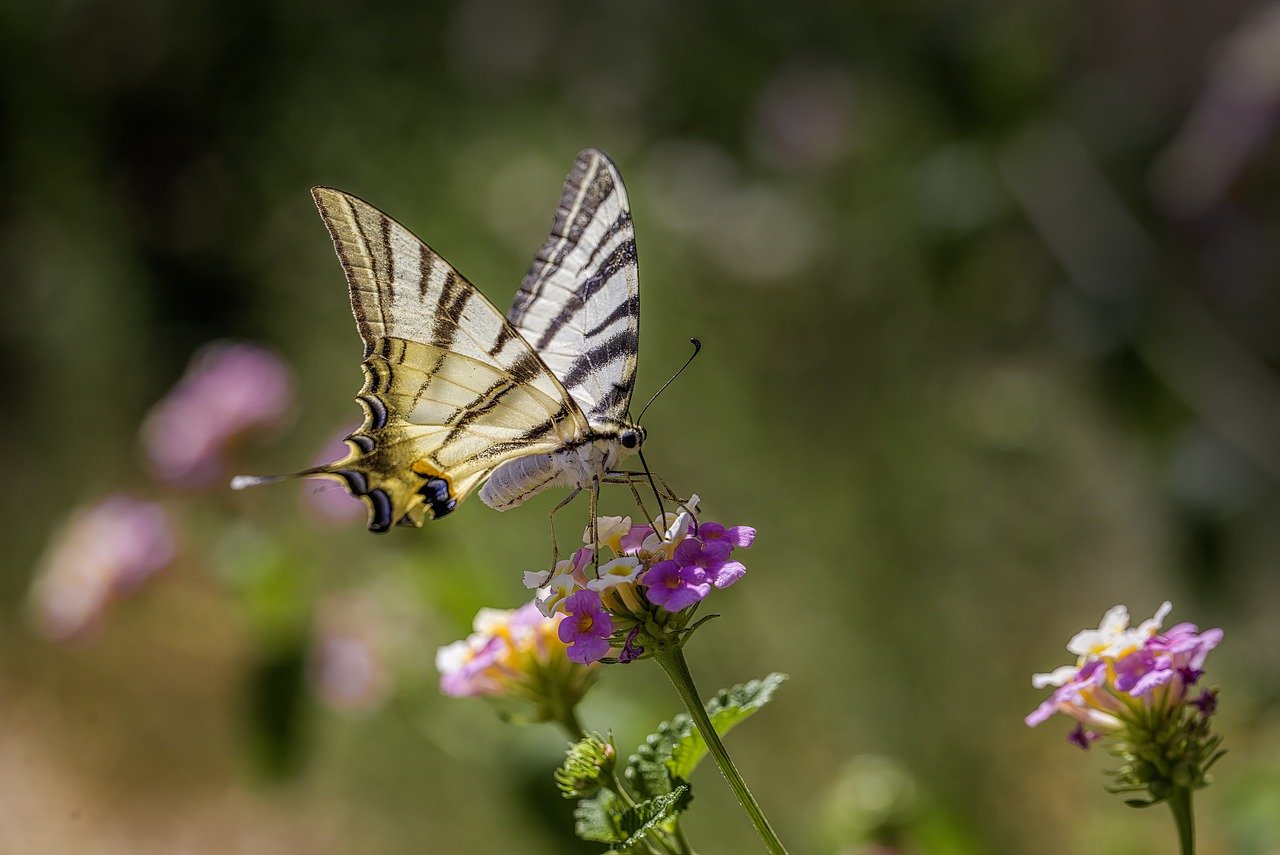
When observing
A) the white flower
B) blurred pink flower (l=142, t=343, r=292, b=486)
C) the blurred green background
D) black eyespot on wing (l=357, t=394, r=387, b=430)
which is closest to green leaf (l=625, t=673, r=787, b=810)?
the white flower

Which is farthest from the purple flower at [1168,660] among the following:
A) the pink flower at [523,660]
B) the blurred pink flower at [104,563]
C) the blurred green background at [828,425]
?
the blurred pink flower at [104,563]

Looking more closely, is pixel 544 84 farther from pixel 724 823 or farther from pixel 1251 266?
pixel 724 823

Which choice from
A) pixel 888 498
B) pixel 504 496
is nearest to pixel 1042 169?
pixel 888 498

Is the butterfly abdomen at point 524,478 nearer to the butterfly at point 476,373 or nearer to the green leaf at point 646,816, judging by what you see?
the butterfly at point 476,373

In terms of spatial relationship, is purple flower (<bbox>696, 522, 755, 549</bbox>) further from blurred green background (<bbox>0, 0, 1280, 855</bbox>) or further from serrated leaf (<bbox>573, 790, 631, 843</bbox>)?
blurred green background (<bbox>0, 0, 1280, 855</bbox>)

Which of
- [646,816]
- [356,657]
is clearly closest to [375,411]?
[646,816]

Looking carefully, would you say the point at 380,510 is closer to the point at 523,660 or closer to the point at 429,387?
the point at 429,387
